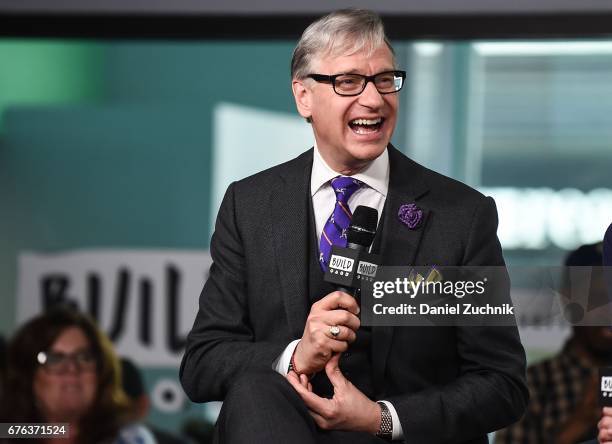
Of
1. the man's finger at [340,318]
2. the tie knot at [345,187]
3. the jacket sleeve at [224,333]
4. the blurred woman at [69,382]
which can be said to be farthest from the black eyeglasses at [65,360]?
the man's finger at [340,318]

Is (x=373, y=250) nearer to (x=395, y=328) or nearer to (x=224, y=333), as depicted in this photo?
(x=395, y=328)

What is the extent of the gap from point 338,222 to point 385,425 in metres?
0.47

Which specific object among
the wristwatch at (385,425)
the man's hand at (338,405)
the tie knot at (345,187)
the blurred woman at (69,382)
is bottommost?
the blurred woman at (69,382)

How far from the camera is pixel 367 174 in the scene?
2650 millimetres

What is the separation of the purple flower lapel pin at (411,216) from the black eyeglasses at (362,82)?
0.88 ft

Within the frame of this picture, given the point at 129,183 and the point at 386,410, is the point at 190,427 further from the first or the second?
the point at 386,410

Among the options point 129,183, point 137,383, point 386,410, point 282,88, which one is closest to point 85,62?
point 129,183

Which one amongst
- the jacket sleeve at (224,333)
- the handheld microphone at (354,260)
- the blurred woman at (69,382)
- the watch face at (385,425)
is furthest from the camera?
the blurred woman at (69,382)

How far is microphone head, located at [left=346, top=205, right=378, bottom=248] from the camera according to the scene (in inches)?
87.8

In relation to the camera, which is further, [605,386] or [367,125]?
[367,125]

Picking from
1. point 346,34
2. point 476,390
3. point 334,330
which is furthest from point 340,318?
point 346,34

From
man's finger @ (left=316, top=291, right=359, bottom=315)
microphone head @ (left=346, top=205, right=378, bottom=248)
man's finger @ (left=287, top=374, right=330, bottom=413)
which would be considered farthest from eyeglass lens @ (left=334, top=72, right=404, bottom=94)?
man's finger @ (left=287, top=374, right=330, bottom=413)

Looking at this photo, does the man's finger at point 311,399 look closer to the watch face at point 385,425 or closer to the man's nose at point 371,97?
the watch face at point 385,425

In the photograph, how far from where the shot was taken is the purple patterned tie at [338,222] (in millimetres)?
2531
